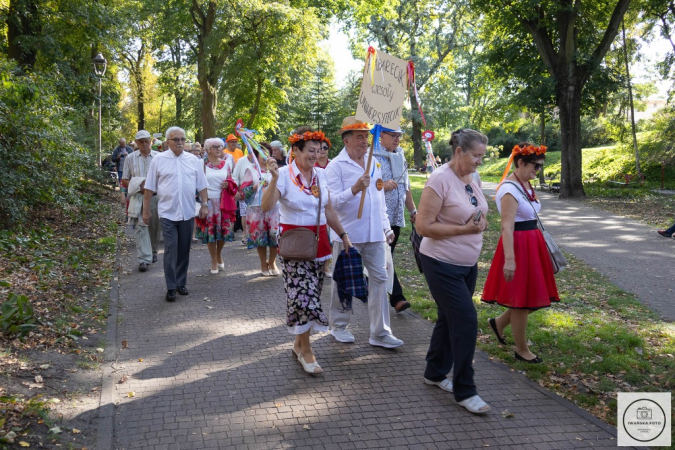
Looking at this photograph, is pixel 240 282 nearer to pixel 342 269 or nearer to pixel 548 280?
pixel 342 269

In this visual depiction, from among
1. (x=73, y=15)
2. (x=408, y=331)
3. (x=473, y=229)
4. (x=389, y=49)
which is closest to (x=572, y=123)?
(x=73, y=15)

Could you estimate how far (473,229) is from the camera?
4.87 meters

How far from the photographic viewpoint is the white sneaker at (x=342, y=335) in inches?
261

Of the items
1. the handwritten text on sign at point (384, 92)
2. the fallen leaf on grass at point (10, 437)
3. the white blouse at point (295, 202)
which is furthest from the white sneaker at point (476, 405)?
the fallen leaf on grass at point (10, 437)

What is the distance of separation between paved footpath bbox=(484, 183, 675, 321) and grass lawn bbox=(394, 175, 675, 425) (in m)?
0.53

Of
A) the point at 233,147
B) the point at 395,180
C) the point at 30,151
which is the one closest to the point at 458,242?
the point at 395,180

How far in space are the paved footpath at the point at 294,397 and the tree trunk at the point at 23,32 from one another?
43.3 ft

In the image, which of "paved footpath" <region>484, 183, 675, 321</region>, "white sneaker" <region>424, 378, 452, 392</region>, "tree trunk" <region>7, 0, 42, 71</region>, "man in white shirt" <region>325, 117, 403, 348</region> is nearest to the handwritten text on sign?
"man in white shirt" <region>325, 117, 403, 348</region>

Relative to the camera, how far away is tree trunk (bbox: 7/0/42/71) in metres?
17.3

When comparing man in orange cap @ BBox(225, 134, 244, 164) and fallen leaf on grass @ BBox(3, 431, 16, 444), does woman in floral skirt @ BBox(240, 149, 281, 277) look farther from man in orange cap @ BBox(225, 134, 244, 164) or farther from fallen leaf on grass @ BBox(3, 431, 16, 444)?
fallen leaf on grass @ BBox(3, 431, 16, 444)

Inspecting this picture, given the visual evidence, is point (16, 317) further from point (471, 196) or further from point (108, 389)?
point (471, 196)

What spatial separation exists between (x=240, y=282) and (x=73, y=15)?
12.8 meters

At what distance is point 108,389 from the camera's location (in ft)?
17.2

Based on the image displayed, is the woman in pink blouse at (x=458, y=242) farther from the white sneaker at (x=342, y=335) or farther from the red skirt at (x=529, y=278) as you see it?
the white sneaker at (x=342, y=335)
